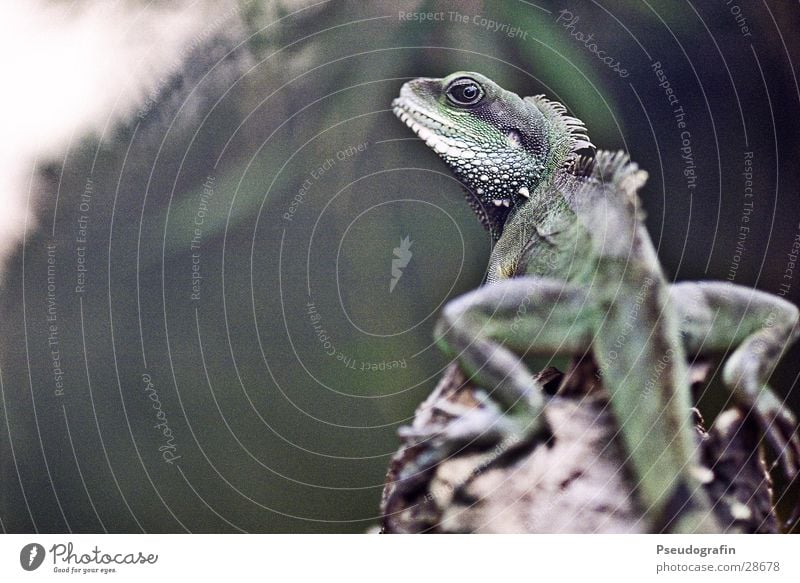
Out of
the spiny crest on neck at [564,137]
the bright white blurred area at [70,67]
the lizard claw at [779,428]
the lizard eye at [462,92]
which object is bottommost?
the lizard claw at [779,428]

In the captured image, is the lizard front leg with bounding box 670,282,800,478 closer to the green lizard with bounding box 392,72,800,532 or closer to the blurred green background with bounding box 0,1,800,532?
the green lizard with bounding box 392,72,800,532

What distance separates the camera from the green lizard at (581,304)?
1737 millimetres

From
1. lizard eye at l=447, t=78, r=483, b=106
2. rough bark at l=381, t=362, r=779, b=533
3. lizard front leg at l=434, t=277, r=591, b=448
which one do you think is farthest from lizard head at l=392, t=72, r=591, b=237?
rough bark at l=381, t=362, r=779, b=533

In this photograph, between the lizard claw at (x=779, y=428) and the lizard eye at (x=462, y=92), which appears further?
the lizard claw at (x=779, y=428)

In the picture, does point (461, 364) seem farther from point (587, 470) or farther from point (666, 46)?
point (666, 46)

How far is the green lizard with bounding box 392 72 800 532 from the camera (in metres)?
1.74

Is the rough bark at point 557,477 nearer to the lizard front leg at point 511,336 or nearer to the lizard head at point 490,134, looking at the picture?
the lizard front leg at point 511,336

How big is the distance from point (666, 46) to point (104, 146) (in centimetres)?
126

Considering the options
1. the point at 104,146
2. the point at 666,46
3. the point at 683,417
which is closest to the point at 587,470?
the point at 683,417

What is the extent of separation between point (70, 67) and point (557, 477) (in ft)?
4.54

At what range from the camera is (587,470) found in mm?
1790

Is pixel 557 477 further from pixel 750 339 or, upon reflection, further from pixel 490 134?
pixel 490 134

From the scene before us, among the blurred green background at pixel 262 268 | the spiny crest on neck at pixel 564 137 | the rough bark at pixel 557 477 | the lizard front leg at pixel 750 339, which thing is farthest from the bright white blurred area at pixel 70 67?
the lizard front leg at pixel 750 339

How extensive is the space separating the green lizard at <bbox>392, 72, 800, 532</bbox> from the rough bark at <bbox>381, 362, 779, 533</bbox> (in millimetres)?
34
